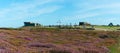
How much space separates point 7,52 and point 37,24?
361 feet

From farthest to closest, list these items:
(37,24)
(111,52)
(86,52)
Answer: (37,24) < (111,52) < (86,52)

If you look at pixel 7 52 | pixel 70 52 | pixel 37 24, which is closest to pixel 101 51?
pixel 70 52

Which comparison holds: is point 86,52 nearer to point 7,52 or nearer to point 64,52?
point 64,52

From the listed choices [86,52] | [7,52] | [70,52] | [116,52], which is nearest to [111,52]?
[116,52]

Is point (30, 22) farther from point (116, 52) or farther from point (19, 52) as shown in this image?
point (19, 52)

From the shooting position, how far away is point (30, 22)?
13962 cm

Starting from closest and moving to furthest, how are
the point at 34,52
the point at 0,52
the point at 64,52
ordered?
the point at 0,52 → the point at 34,52 → the point at 64,52

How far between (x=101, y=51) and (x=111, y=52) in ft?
4.41

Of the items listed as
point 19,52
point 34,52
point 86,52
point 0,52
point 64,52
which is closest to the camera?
point 0,52

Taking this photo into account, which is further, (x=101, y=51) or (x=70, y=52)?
(x=101, y=51)

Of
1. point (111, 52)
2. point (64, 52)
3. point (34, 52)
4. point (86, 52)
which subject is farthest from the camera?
point (111, 52)

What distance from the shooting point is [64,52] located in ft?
107

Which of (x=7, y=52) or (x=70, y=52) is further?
(x=70, y=52)

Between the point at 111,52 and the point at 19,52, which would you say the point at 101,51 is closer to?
the point at 111,52
